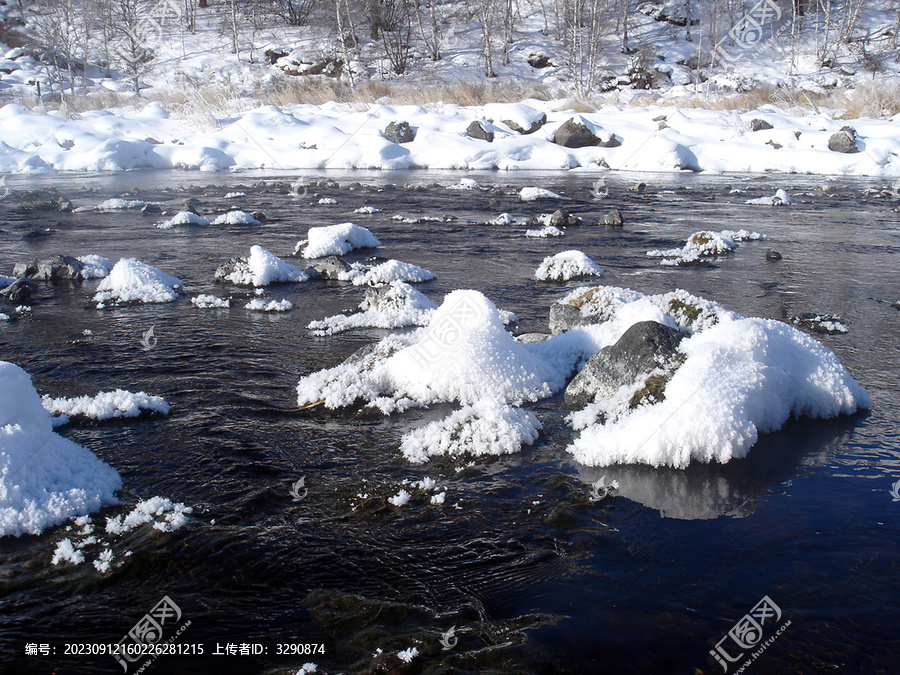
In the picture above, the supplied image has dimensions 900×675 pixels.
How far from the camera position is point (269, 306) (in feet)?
24.2

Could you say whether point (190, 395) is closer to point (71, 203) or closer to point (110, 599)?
point (110, 599)

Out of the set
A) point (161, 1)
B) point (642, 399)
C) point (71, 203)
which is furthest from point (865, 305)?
point (161, 1)

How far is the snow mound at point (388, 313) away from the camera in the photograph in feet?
22.0

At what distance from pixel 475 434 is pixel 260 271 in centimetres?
528

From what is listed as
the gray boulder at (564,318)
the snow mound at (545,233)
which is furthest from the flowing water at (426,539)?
the snow mound at (545,233)

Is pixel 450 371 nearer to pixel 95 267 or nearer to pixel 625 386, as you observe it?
pixel 625 386

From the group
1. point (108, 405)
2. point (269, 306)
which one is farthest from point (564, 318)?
point (108, 405)

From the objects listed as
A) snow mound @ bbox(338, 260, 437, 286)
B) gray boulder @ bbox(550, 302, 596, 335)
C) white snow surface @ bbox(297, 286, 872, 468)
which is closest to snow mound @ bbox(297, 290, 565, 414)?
white snow surface @ bbox(297, 286, 872, 468)

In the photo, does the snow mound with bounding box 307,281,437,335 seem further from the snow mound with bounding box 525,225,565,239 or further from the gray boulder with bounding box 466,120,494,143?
the gray boulder with bounding box 466,120,494,143

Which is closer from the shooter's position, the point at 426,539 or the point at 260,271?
the point at 426,539

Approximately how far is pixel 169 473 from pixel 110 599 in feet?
3.51

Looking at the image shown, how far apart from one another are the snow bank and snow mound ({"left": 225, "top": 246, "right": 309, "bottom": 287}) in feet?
15.5

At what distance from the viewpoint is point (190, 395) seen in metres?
5.02

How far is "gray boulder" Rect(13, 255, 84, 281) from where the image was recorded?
869cm
